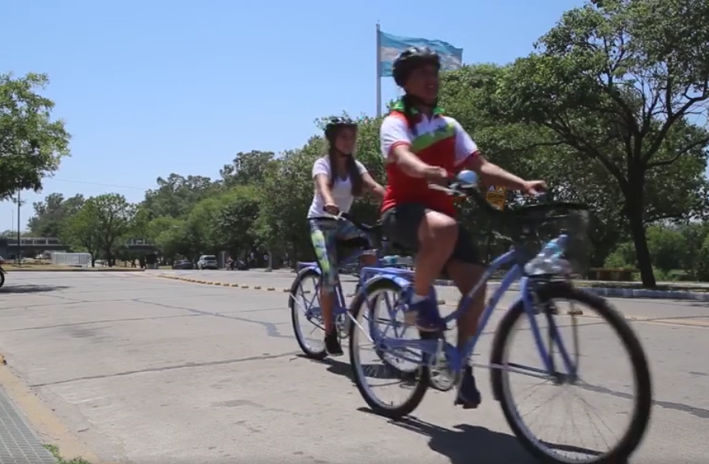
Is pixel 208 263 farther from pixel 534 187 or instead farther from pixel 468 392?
pixel 534 187

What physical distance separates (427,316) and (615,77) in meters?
18.9

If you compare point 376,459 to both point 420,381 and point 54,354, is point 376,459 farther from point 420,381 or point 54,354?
point 54,354

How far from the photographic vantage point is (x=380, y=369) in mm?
5023

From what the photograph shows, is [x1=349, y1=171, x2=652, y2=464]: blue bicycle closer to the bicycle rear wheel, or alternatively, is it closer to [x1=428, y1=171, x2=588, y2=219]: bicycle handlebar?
[x1=428, y1=171, x2=588, y2=219]: bicycle handlebar

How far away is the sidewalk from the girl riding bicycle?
245 centimetres

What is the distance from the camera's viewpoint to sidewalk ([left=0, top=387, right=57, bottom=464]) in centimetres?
409

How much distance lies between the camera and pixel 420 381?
464 cm

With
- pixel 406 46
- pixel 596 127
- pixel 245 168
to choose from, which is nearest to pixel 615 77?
pixel 596 127

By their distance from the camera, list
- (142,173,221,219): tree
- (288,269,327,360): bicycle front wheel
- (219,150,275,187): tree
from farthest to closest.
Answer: (142,173,221,219): tree
(219,150,275,187): tree
(288,269,327,360): bicycle front wheel

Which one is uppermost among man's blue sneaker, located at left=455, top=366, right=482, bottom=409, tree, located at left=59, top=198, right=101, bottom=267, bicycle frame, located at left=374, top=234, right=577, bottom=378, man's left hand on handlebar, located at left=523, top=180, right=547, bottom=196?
tree, located at left=59, top=198, right=101, bottom=267

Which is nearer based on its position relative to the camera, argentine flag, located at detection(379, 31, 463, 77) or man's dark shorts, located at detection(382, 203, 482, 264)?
man's dark shorts, located at detection(382, 203, 482, 264)

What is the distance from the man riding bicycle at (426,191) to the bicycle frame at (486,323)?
0.17 feet

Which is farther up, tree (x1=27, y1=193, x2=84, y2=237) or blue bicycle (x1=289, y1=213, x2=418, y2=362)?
tree (x1=27, y1=193, x2=84, y2=237)

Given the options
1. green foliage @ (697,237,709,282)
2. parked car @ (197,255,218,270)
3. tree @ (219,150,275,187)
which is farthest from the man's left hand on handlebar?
tree @ (219,150,275,187)
